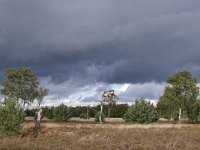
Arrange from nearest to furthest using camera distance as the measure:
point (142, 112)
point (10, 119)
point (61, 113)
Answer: point (10, 119) < point (142, 112) < point (61, 113)

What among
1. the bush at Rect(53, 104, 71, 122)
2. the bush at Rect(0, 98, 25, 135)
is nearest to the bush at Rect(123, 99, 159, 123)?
the bush at Rect(53, 104, 71, 122)

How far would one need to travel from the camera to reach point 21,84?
313ft

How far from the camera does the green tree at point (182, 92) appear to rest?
93.1 meters

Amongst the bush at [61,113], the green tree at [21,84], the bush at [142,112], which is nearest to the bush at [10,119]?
the bush at [142,112]

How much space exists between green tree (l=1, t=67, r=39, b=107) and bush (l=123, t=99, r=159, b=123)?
40502 mm

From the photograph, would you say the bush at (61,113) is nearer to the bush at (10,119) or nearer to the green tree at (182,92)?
the green tree at (182,92)

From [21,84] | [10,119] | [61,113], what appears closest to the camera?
[10,119]

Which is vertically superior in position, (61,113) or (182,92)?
(182,92)

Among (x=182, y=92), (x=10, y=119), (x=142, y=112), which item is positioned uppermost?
(x=182, y=92)

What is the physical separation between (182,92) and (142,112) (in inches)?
1515

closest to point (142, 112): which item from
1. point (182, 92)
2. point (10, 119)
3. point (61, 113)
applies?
point (61, 113)

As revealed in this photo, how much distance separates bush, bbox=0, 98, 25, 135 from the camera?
33.2 m

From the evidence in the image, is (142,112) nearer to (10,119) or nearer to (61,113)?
(61,113)

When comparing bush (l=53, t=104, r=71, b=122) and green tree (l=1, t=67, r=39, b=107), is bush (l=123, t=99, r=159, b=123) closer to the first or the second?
bush (l=53, t=104, r=71, b=122)
